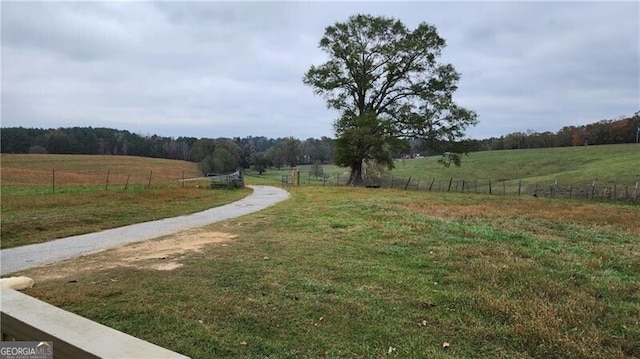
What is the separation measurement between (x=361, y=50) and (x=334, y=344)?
33622 mm

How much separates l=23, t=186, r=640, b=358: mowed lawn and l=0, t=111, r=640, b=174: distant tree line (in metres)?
66.3

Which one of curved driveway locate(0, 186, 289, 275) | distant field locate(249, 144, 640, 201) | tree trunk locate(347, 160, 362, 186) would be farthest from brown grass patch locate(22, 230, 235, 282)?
distant field locate(249, 144, 640, 201)

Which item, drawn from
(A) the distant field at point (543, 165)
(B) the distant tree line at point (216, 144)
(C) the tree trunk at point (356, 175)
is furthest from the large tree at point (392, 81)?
(B) the distant tree line at point (216, 144)

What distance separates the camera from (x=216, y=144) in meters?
88.8

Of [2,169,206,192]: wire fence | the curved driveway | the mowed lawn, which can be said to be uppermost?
the mowed lawn

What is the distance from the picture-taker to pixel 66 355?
2.10 metres

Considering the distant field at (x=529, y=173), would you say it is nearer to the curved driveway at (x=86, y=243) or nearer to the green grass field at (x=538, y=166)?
the green grass field at (x=538, y=166)

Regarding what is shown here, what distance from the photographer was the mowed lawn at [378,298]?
4.16 meters

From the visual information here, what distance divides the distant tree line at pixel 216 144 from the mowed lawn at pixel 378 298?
66331 millimetres

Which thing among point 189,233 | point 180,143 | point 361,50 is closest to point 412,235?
point 189,233

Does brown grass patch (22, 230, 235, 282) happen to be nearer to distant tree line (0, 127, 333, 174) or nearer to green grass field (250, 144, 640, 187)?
green grass field (250, 144, 640, 187)

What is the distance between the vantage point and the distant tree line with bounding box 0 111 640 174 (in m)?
81.0

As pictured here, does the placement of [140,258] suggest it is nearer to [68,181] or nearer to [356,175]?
[356,175]

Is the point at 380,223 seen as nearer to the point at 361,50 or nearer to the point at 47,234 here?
the point at 47,234
